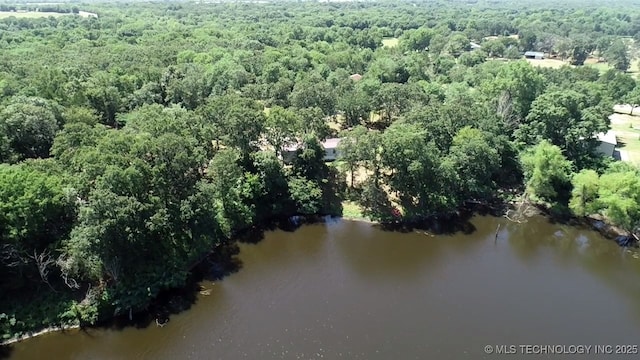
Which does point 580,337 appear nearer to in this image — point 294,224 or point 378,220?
point 378,220

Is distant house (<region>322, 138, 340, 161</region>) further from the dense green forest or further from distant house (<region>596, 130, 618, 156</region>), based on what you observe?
distant house (<region>596, 130, 618, 156</region>)

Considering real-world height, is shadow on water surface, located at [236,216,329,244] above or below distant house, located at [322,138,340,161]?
below

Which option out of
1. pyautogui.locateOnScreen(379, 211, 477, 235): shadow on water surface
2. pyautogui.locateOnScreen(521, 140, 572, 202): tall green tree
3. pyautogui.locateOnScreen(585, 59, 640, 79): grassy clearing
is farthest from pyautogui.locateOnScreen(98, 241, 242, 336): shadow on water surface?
pyautogui.locateOnScreen(585, 59, 640, 79): grassy clearing

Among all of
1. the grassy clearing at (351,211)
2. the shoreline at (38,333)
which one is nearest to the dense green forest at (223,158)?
the shoreline at (38,333)

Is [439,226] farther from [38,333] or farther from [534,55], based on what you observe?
[534,55]

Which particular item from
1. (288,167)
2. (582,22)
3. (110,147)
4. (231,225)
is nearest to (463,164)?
(288,167)
